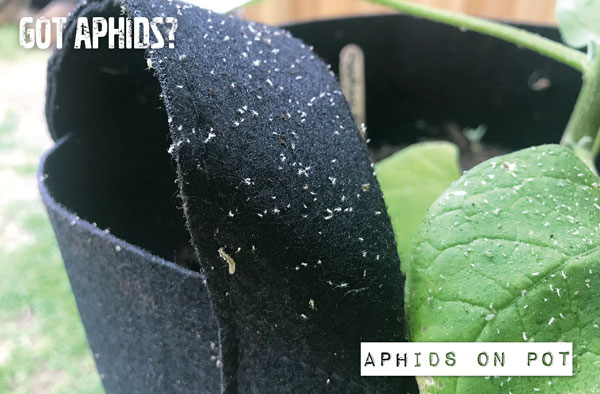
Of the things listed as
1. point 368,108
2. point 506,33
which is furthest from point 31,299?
point 506,33

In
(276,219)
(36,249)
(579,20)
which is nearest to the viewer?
(276,219)

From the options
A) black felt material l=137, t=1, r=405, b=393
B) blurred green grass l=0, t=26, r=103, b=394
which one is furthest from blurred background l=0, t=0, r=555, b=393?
black felt material l=137, t=1, r=405, b=393

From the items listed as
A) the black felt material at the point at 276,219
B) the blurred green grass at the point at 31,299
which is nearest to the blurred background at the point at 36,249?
the blurred green grass at the point at 31,299

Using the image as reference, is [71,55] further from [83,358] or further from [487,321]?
[83,358]

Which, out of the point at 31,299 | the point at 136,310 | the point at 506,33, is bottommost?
the point at 31,299

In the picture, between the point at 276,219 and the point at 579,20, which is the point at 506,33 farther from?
the point at 276,219

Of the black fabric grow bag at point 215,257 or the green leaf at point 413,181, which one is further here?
the green leaf at point 413,181

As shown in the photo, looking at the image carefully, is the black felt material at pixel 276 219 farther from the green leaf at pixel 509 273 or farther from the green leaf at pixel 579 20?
the green leaf at pixel 579 20

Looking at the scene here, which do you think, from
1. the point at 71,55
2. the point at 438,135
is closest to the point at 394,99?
the point at 438,135
